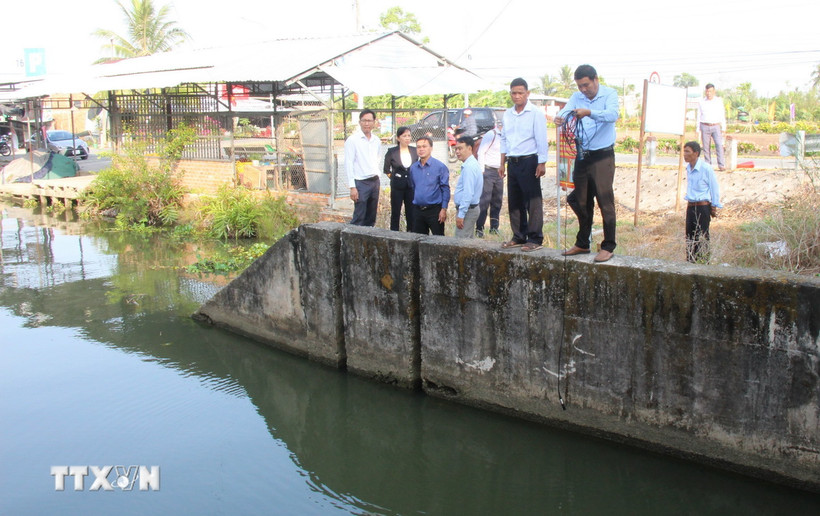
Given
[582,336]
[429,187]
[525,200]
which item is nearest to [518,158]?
[525,200]

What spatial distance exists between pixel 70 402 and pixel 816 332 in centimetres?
657

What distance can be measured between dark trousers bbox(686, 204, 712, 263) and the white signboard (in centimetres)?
250

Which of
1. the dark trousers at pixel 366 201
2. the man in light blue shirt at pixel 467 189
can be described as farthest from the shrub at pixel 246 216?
the man in light blue shirt at pixel 467 189

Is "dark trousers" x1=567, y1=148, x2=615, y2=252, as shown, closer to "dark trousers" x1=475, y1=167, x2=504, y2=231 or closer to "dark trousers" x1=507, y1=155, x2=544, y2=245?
"dark trousers" x1=507, y1=155, x2=544, y2=245

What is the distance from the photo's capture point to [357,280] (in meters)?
7.27

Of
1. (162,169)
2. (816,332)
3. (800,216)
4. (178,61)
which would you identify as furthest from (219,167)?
(816,332)

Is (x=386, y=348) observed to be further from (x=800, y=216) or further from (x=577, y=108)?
(x=800, y=216)

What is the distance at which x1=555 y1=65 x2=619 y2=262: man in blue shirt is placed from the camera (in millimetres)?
5680

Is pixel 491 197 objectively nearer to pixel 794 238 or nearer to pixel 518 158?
pixel 518 158

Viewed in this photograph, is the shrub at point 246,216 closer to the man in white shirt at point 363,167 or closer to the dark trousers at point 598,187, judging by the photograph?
the man in white shirt at point 363,167

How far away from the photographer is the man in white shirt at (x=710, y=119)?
13.4 metres

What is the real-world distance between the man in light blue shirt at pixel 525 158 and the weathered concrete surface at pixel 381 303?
1.00m

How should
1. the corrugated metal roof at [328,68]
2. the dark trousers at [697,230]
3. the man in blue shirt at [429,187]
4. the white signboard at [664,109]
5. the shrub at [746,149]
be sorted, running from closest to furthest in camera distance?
the dark trousers at [697,230], the man in blue shirt at [429,187], the white signboard at [664,109], the corrugated metal roof at [328,68], the shrub at [746,149]

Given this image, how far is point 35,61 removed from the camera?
151 ft
